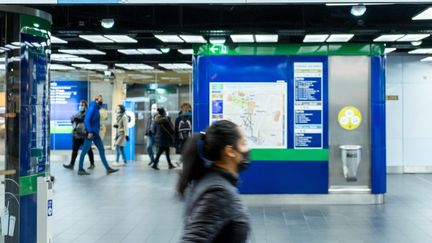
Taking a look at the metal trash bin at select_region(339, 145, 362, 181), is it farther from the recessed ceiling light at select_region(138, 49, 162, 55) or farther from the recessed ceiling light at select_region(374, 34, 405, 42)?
the recessed ceiling light at select_region(138, 49, 162, 55)

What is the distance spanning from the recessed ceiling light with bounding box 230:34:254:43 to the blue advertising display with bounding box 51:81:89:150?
10.2m

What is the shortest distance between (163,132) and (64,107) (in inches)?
194

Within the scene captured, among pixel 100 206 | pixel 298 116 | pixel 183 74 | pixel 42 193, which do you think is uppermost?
pixel 183 74

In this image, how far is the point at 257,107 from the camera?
9.05 m

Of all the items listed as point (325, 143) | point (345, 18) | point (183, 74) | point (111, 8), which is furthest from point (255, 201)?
point (183, 74)

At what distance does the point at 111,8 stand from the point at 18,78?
10.4 feet

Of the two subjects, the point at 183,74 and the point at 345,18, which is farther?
the point at 183,74

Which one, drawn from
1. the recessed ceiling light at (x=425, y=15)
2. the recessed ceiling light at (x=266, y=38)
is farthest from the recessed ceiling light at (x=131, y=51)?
the recessed ceiling light at (x=425, y=15)

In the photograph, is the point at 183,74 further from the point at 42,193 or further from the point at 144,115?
the point at 42,193

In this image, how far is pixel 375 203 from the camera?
905 cm

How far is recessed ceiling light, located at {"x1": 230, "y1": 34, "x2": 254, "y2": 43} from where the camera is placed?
336 inches

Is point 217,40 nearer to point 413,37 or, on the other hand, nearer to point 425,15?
point 425,15

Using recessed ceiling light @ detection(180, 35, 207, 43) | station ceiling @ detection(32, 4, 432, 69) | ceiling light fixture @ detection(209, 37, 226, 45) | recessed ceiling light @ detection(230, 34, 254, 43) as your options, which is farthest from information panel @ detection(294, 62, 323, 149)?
recessed ceiling light @ detection(180, 35, 207, 43)

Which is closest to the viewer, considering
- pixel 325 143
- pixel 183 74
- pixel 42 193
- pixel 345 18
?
pixel 42 193
